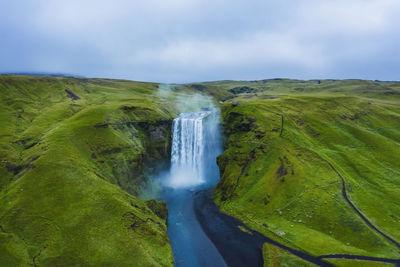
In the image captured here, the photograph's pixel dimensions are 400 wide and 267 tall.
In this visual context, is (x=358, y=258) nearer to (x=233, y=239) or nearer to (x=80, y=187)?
(x=233, y=239)

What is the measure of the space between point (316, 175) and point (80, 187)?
6342cm

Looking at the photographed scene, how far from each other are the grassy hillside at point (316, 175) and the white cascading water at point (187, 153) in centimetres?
1335

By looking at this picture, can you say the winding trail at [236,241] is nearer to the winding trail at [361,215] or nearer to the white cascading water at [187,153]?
the winding trail at [361,215]

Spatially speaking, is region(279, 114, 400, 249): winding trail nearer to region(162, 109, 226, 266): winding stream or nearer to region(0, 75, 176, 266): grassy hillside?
region(162, 109, 226, 266): winding stream

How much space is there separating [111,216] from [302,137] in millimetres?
68725

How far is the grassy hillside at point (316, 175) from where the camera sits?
1887 inches

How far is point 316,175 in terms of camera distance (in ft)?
207

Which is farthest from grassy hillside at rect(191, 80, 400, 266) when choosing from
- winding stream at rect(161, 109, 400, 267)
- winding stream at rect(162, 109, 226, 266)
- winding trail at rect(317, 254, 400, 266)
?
winding stream at rect(162, 109, 226, 266)

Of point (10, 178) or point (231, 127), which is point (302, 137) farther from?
point (10, 178)

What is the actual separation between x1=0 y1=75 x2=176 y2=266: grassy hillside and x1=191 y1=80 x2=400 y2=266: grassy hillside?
2792 cm

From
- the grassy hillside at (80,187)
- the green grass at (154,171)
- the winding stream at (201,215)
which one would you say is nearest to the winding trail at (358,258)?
the winding stream at (201,215)

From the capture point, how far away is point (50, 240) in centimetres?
3956

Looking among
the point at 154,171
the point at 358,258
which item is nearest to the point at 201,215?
the point at 154,171

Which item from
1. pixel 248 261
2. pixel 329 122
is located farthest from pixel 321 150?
pixel 248 261
